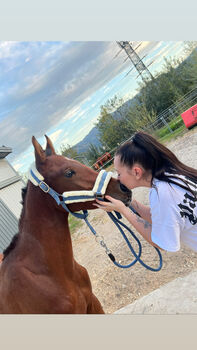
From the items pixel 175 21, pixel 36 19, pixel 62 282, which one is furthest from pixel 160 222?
pixel 36 19

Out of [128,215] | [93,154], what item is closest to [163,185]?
[128,215]

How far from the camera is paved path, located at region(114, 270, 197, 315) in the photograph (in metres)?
1.45

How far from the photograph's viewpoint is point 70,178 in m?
1.17

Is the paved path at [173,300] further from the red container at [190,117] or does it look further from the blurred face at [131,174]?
the red container at [190,117]

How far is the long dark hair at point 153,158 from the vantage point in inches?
38.0

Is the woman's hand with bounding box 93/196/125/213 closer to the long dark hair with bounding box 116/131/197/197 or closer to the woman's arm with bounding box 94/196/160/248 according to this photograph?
the woman's arm with bounding box 94/196/160/248

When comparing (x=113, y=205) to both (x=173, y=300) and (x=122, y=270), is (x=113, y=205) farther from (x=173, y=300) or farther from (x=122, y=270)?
(x=122, y=270)

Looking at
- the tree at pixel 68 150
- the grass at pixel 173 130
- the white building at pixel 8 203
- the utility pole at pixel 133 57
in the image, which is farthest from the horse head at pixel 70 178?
the white building at pixel 8 203

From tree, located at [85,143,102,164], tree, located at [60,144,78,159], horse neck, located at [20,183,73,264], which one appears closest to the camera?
horse neck, located at [20,183,73,264]

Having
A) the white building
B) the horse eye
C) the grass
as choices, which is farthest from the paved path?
the white building

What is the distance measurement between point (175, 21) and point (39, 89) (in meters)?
1.10

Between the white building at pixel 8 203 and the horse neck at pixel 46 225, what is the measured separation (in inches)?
145

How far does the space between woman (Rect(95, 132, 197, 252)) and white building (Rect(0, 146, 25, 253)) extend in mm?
4082

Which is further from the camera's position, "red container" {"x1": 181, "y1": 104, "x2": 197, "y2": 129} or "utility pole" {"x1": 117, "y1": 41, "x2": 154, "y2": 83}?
"red container" {"x1": 181, "y1": 104, "x2": 197, "y2": 129}
